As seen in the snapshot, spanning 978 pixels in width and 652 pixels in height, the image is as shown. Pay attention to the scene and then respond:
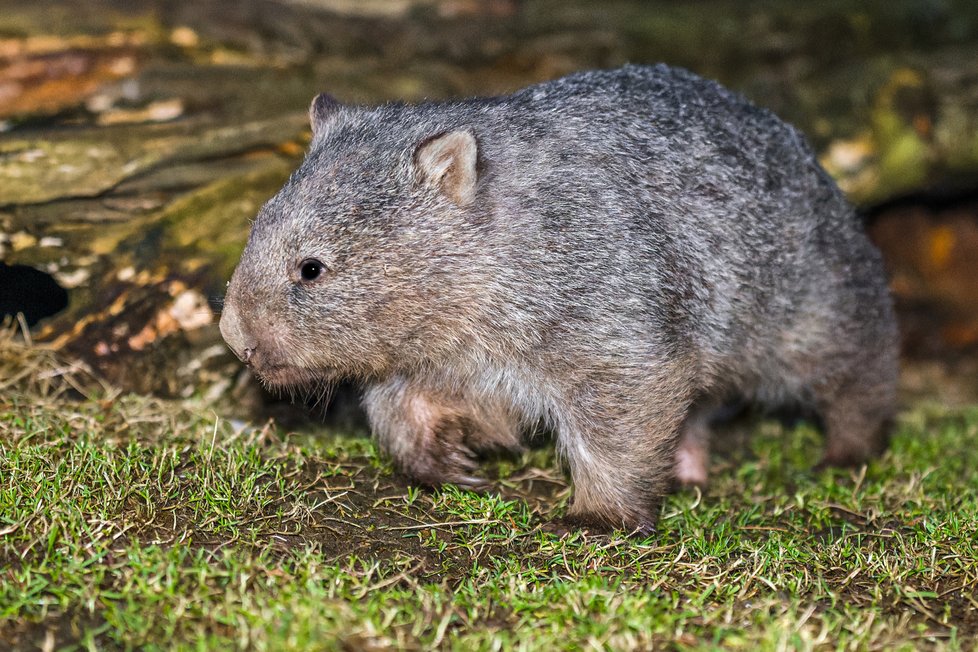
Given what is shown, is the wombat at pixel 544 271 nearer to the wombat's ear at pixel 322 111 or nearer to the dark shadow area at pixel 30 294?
the wombat's ear at pixel 322 111

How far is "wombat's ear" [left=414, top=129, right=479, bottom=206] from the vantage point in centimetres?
459

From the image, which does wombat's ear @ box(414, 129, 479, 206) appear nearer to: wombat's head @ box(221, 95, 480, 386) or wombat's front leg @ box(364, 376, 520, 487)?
wombat's head @ box(221, 95, 480, 386)

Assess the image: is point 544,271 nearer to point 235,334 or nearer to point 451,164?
point 451,164

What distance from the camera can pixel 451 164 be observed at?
4641 mm

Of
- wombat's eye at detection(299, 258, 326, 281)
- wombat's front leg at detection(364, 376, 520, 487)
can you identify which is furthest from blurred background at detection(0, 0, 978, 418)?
wombat's eye at detection(299, 258, 326, 281)

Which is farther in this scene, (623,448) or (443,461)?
(443,461)

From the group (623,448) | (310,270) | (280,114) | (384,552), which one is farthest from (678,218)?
(280,114)

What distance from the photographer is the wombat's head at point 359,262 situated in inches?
181

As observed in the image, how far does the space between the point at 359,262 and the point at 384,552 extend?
1291mm

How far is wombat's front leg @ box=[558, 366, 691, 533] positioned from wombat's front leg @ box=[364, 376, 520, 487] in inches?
19.9

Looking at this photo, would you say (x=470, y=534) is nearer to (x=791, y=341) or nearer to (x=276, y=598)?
(x=276, y=598)

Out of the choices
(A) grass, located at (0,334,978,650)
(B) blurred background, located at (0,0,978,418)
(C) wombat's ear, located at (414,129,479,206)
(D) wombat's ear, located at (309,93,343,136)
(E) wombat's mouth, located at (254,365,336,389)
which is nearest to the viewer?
(A) grass, located at (0,334,978,650)

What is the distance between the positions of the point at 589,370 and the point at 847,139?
380 centimetres

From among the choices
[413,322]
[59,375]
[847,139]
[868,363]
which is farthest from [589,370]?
[847,139]
